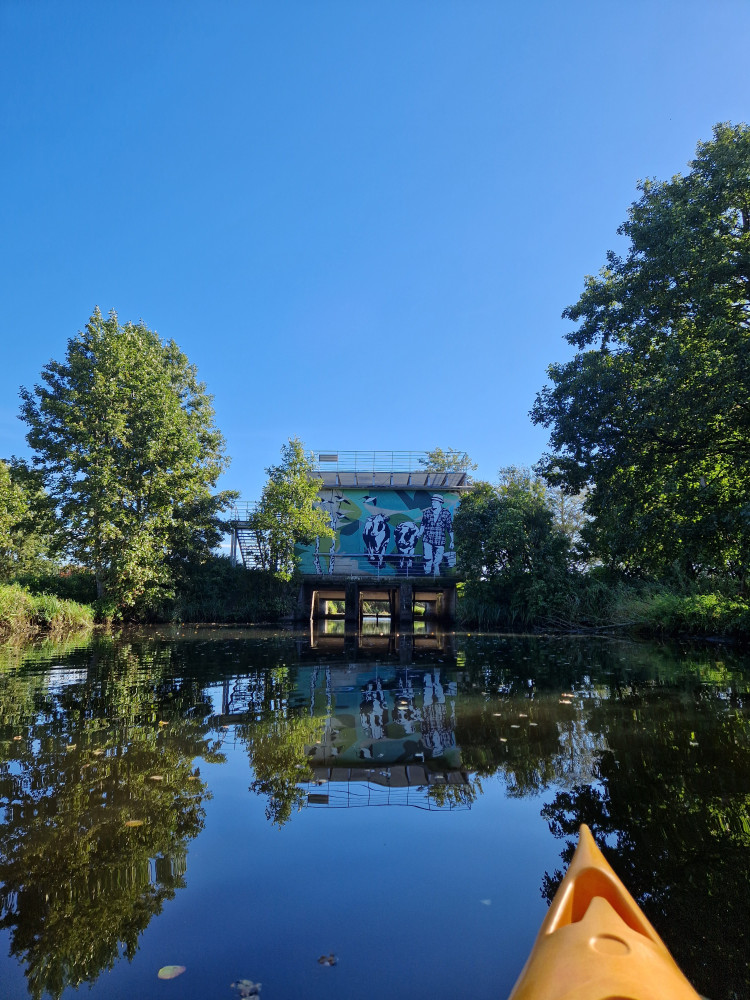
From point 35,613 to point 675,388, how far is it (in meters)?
20.3

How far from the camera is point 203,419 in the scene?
28047 millimetres

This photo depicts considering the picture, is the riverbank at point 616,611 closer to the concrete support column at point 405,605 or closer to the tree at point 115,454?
the concrete support column at point 405,605

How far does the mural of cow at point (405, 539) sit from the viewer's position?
3044 centimetres

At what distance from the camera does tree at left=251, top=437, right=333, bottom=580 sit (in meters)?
26.9

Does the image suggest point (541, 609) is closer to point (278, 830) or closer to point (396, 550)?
point (396, 550)

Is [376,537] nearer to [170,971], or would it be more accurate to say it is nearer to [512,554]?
[512,554]

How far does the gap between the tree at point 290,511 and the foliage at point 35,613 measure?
9.19m

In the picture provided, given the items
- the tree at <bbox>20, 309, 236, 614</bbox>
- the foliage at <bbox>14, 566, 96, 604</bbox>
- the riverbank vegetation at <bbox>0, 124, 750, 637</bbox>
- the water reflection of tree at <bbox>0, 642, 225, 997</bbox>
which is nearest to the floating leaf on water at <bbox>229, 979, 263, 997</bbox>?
the water reflection of tree at <bbox>0, 642, 225, 997</bbox>

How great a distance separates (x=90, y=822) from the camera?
328 centimetres

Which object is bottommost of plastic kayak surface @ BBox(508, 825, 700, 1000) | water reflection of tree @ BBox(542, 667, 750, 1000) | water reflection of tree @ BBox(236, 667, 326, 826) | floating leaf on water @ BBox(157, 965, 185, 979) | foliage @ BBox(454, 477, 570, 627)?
water reflection of tree @ BBox(236, 667, 326, 826)

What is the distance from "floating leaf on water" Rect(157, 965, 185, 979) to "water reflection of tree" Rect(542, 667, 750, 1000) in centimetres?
166

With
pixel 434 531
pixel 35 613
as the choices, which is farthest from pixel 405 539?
pixel 35 613

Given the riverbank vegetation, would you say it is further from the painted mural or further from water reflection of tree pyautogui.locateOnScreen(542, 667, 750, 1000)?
water reflection of tree pyautogui.locateOnScreen(542, 667, 750, 1000)

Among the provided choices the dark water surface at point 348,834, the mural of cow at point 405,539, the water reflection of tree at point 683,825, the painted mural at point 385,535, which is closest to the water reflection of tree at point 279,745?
the dark water surface at point 348,834
